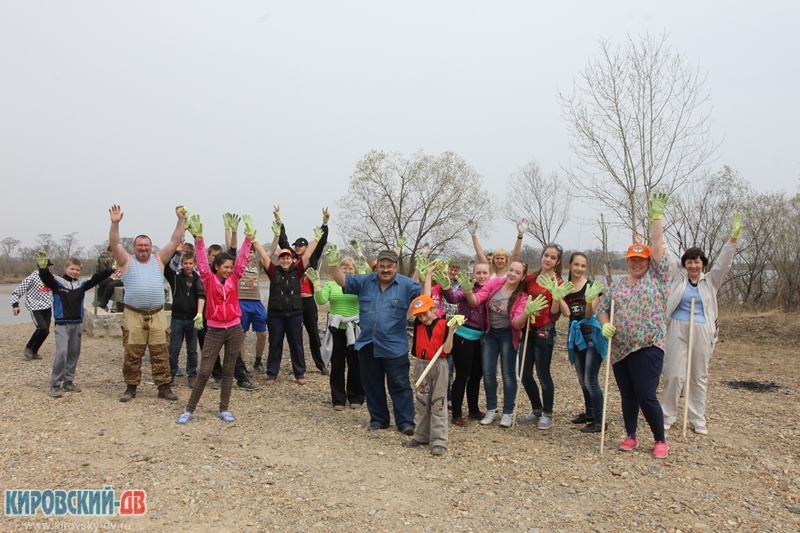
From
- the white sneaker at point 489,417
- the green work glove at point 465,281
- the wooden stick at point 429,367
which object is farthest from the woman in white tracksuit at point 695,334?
the wooden stick at point 429,367

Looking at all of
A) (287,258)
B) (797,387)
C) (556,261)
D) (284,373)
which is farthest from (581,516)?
(797,387)

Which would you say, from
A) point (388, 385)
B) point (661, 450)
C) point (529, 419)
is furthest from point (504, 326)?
point (661, 450)

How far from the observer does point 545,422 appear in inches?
215

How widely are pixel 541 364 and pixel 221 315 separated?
320 centimetres

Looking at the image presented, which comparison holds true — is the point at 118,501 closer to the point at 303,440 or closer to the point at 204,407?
the point at 303,440

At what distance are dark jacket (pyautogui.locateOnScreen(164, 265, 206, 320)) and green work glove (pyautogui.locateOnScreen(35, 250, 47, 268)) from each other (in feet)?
4.63

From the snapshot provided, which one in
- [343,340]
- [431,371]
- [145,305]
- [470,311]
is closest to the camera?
[431,371]

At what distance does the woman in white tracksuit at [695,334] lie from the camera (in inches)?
213

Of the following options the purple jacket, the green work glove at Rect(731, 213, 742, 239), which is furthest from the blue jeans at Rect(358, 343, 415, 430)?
the green work glove at Rect(731, 213, 742, 239)

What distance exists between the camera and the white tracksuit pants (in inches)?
213

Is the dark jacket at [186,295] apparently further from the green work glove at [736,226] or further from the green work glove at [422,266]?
the green work glove at [736,226]

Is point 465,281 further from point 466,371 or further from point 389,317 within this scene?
point 466,371

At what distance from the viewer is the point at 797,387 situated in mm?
8039

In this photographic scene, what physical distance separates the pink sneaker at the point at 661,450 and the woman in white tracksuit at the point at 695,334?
83cm
